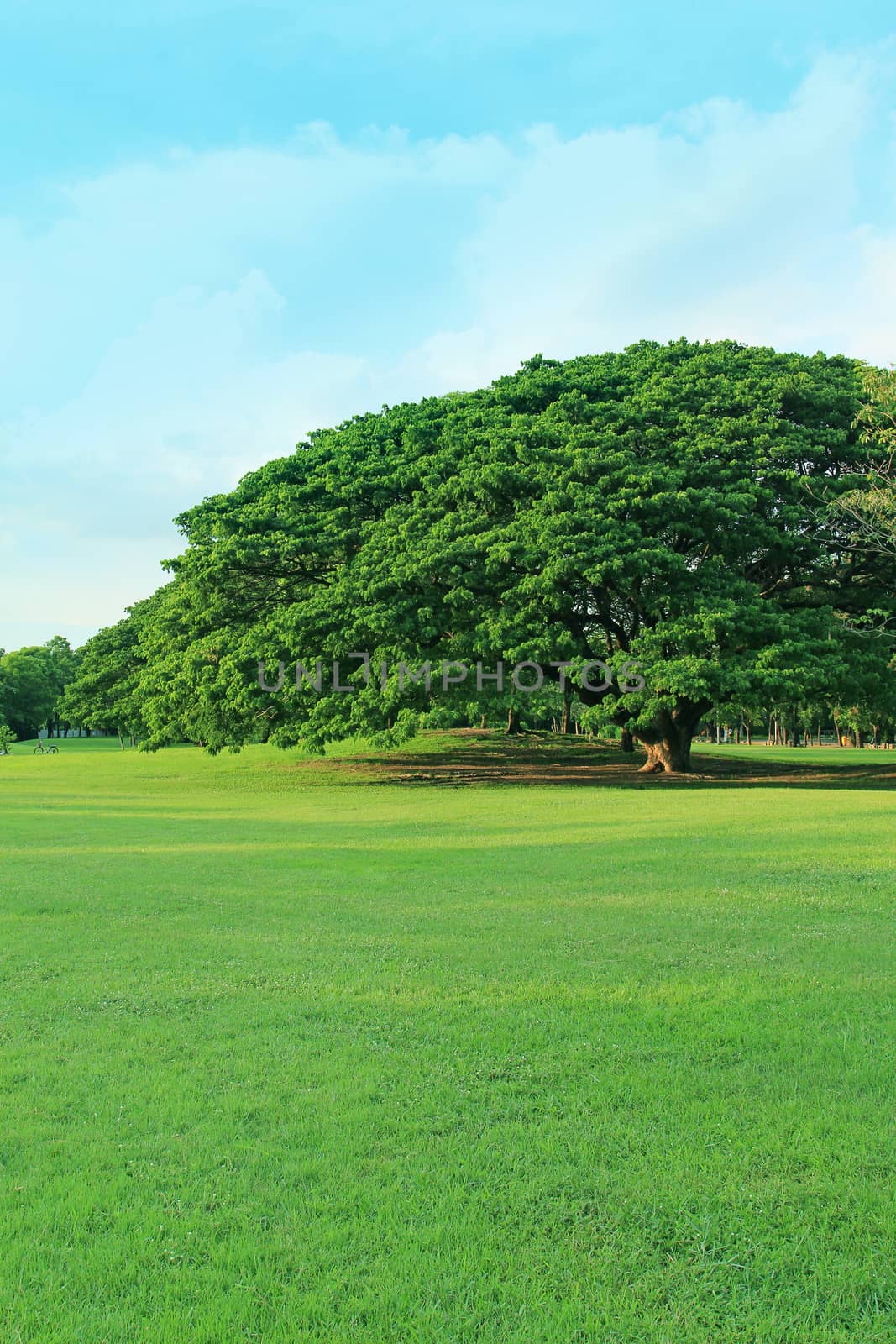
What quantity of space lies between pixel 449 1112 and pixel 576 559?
2202 centimetres

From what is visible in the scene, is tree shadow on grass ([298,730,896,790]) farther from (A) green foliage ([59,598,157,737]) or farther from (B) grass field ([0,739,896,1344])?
(A) green foliage ([59,598,157,737])

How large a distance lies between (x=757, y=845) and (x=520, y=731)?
2887cm

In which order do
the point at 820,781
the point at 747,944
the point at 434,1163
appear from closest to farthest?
the point at 434,1163
the point at 747,944
the point at 820,781

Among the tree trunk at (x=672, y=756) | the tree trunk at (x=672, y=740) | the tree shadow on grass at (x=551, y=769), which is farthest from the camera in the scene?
the tree trunk at (x=672, y=756)

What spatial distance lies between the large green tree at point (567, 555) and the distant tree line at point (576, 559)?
0.09m

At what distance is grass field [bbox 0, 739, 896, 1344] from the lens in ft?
Result: 11.2

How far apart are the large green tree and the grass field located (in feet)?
53.0

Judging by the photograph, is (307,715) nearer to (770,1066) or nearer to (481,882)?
(481,882)

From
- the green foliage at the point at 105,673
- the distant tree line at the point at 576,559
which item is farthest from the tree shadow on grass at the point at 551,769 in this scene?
the green foliage at the point at 105,673

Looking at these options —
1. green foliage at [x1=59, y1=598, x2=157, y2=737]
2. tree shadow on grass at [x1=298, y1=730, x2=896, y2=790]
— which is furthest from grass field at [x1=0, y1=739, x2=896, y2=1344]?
green foliage at [x1=59, y1=598, x2=157, y2=737]

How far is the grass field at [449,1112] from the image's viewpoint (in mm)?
3400

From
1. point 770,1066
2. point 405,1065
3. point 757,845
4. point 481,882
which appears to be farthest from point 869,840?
point 405,1065

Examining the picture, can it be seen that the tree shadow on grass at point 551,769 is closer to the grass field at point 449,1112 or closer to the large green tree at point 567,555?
the large green tree at point 567,555

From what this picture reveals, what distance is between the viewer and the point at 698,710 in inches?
1249
